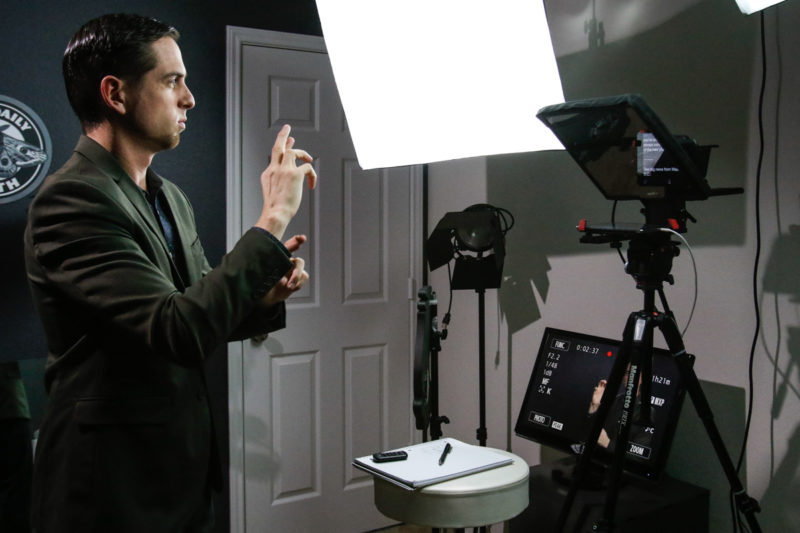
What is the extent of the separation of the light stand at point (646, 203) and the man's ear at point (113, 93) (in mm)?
797

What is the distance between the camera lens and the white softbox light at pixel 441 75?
170cm

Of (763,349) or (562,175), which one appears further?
(562,175)

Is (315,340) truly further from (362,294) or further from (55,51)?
(55,51)

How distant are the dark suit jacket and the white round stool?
63 centimetres

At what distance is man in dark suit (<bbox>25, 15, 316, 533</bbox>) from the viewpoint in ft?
3.43

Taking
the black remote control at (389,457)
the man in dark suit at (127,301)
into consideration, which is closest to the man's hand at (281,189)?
the man in dark suit at (127,301)

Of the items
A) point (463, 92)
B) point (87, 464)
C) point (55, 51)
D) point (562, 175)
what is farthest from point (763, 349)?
point (55, 51)

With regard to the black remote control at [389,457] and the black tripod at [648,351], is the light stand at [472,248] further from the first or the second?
the black tripod at [648,351]

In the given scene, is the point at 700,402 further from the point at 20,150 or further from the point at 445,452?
the point at 20,150

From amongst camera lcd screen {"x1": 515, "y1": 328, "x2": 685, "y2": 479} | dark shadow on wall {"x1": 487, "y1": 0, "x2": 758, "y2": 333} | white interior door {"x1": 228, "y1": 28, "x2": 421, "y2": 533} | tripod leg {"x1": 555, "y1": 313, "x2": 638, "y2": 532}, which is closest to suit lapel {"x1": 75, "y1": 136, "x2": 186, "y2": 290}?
tripod leg {"x1": 555, "y1": 313, "x2": 638, "y2": 532}

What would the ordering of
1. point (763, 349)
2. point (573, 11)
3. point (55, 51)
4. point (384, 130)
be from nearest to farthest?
point (763, 349)
point (384, 130)
point (573, 11)
point (55, 51)

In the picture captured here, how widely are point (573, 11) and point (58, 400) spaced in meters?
1.87

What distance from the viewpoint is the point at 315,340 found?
2895 mm

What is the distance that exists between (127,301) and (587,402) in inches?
51.7
